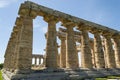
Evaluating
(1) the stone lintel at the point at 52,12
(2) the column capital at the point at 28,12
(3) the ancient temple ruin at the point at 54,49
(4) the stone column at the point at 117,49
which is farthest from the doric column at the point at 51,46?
(4) the stone column at the point at 117,49

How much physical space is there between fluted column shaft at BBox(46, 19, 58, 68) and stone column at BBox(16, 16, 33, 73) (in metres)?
2.61

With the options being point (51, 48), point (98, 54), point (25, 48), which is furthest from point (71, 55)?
point (25, 48)

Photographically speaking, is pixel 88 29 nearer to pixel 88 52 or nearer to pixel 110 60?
pixel 88 52

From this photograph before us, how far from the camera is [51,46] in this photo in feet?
64.5

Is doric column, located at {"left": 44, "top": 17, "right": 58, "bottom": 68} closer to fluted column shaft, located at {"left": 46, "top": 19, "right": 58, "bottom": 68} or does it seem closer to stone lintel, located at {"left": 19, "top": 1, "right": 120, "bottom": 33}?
fluted column shaft, located at {"left": 46, "top": 19, "right": 58, "bottom": 68}

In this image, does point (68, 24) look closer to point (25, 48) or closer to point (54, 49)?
point (54, 49)

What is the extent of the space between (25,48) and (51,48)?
12.0 feet

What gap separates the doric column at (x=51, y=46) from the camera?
1895 cm

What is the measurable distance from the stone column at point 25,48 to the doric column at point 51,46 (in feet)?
8.61

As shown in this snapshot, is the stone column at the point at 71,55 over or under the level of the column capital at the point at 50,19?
under

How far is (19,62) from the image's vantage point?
54.4 feet

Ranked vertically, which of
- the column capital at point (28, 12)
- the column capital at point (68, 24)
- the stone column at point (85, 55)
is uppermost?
the column capital at point (28, 12)

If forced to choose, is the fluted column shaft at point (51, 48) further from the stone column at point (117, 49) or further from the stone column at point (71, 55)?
the stone column at point (117, 49)

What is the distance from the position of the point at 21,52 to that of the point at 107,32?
710 inches
